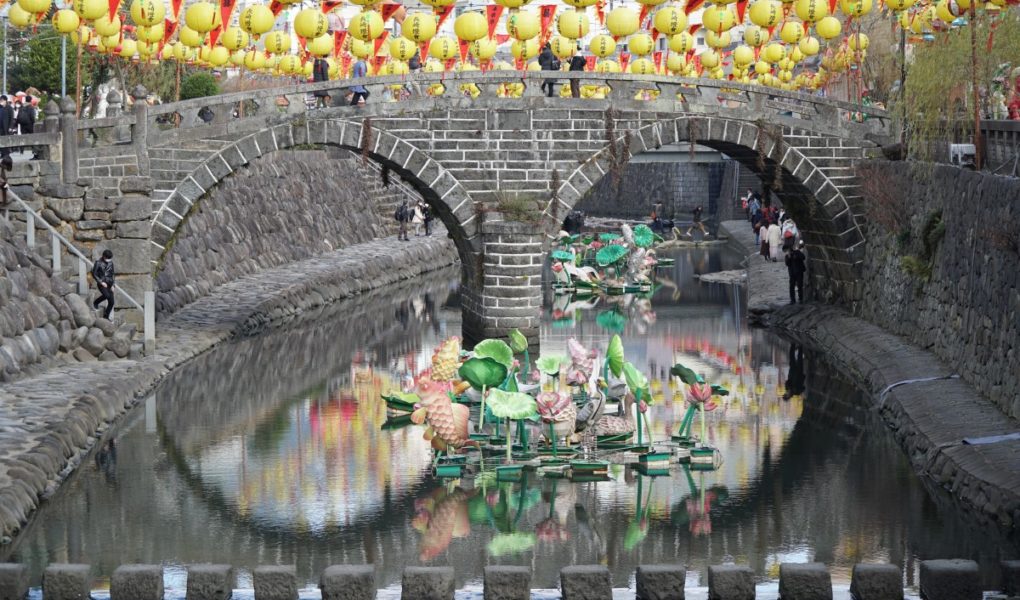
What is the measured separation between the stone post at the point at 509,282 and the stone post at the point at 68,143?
770 cm

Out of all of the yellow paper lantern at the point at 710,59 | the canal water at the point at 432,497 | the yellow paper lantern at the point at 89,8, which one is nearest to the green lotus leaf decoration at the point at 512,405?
the canal water at the point at 432,497

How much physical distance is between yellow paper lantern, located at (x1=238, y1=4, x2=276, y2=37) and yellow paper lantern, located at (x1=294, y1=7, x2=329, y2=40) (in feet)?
1.80

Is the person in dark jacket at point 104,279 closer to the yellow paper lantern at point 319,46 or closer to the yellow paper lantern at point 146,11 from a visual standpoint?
the yellow paper lantern at point 146,11

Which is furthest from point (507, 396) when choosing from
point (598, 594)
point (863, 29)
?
point (863, 29)

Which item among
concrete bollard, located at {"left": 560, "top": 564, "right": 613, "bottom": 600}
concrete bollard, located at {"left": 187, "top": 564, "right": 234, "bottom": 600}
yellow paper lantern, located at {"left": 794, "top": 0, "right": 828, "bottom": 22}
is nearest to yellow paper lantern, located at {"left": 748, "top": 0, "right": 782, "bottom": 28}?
yellow paper lantern, located at {"left": 794, "top": 0, "right": 828, "bottom": 22}

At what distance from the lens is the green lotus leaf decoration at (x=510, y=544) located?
1678 centimetres

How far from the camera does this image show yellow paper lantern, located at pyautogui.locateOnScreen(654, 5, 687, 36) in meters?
31.0

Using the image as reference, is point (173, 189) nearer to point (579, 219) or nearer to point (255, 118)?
point (255, 118)

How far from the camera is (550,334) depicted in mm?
33656

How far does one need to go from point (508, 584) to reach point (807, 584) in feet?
7.94

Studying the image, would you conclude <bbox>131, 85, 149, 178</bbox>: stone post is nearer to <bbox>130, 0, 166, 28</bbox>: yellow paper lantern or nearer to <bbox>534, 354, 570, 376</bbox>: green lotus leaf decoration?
<bbox>130, 0, 166, 28</bbox>: yellow paper lantern

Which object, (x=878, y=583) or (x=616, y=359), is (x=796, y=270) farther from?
(x=878, y=583)

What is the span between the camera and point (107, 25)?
1252 inches

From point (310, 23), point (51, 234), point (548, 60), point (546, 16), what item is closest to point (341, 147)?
point (310, 23)
